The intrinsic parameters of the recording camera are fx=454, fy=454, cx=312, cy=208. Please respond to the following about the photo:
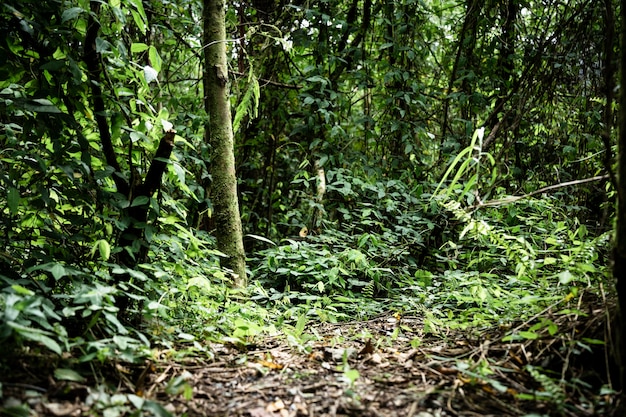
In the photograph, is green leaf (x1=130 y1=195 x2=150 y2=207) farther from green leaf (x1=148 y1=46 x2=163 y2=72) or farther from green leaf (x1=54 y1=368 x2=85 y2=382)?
green leaf (x1=54 y1=368 x2=85 y2=382)

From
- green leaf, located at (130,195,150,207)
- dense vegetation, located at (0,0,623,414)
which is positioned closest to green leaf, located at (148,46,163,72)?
dense vegetation, located at (0,0,623,414)

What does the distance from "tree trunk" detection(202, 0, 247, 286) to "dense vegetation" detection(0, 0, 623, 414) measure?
0.16m

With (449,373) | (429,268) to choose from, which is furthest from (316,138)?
(449,373)

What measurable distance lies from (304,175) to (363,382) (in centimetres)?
286

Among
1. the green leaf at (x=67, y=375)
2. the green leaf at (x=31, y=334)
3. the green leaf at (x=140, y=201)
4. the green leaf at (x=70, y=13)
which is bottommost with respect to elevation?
the green leaf at (x=67, y=375)

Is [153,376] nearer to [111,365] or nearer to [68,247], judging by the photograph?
[111,365]

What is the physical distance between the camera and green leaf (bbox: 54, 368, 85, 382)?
1.61 metres

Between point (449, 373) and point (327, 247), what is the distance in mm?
2293

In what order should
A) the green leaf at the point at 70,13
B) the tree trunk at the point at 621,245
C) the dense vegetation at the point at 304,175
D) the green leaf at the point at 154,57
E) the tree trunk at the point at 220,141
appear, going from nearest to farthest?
the tree trunk at the point at 621,245 < the green leaf at the point at 70,13 < the dense vegetation at the point at 304,175 < the green leaf at the point at 154,57 < the tree trunk at the point at 220,141

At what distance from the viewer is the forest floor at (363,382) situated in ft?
5.28

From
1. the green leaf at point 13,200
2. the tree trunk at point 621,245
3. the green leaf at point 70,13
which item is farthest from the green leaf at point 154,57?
the tree trunk at point 621,245

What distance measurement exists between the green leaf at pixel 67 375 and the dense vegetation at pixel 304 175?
0.06m

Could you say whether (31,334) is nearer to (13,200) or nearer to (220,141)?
(13,200)

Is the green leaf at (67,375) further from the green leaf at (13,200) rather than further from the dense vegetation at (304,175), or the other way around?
the green leaf at (13,200)
